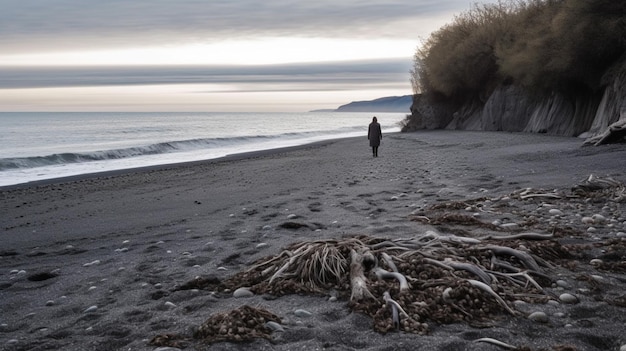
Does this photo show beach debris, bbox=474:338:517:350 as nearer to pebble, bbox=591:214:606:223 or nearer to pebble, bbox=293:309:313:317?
pebble, bbox=293:309:313:317

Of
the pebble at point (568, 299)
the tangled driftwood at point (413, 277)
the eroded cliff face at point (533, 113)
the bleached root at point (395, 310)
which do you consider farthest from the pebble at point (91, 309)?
the eroded cliff face at point (533, 113)

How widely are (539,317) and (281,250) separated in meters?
2.99

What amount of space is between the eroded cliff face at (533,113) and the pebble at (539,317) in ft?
47.2

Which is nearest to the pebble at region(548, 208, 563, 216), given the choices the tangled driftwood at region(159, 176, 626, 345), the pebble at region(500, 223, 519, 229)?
the pebble at region(500, 223, 519, 229)

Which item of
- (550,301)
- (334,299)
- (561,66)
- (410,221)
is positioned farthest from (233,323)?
(561,66)

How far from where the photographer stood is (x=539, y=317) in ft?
13.0

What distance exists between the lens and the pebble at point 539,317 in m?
3.96

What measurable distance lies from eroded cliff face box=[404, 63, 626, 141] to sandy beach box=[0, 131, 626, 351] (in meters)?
9.40

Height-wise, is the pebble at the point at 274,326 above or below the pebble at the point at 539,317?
above

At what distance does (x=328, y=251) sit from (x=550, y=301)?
76.6 inches

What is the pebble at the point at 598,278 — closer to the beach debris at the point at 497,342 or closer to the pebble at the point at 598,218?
the beach debris at the point at 497,342

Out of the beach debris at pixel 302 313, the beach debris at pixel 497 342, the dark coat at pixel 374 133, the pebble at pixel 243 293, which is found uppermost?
the dark coat at pixel 374 133

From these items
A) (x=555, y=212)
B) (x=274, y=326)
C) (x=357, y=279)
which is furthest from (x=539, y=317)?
(x=555, y=212)

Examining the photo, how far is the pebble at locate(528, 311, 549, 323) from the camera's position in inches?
156
